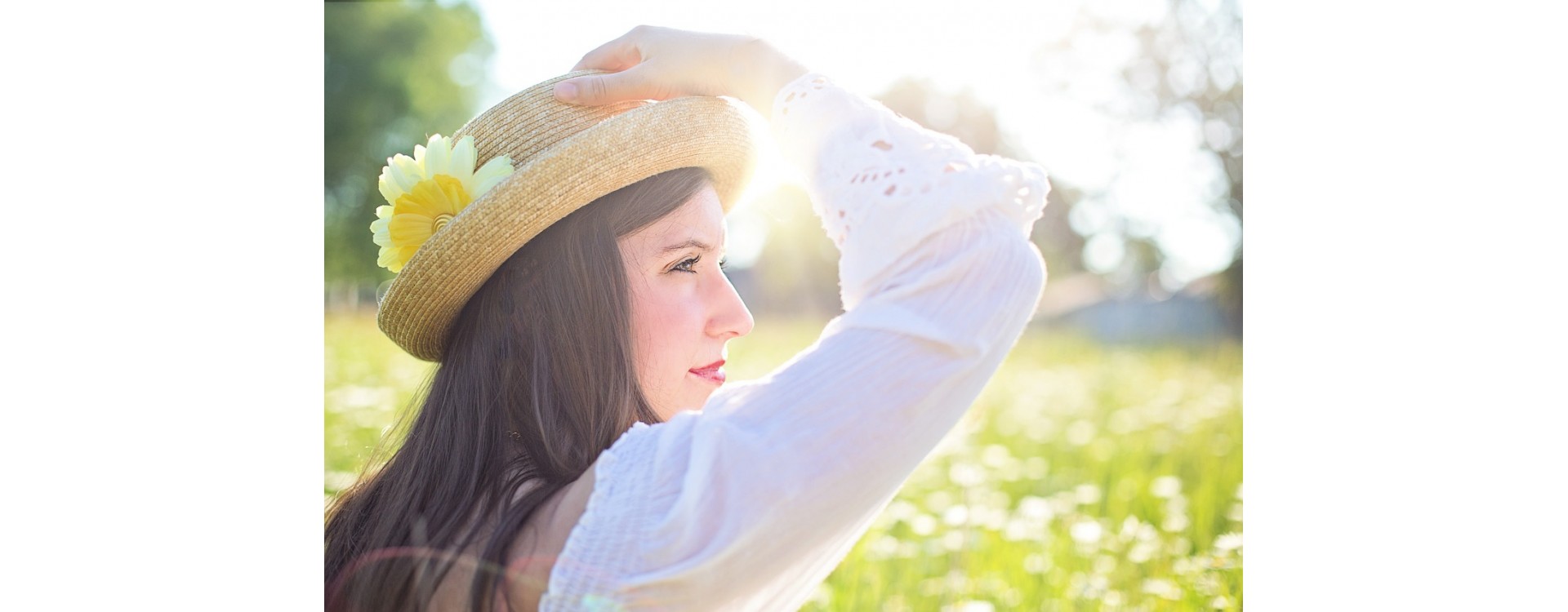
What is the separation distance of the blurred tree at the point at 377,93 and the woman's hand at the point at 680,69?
1.85 metres

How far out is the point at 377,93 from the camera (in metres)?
4.18

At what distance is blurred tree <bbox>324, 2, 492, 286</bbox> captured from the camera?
3301 mm

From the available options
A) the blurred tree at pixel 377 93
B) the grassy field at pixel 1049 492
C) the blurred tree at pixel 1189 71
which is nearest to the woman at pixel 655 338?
the grassy field at pixel 1049 492

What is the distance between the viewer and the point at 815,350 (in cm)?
81

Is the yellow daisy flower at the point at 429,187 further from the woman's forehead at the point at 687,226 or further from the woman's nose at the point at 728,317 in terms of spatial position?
the woman's nose at the point at 728,317

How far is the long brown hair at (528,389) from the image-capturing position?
1.17 metres

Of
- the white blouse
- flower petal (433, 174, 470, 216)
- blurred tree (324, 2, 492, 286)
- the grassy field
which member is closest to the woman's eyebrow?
flower petal (433, 174, 470, 216)

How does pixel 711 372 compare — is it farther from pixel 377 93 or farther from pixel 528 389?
pixel 377 93
